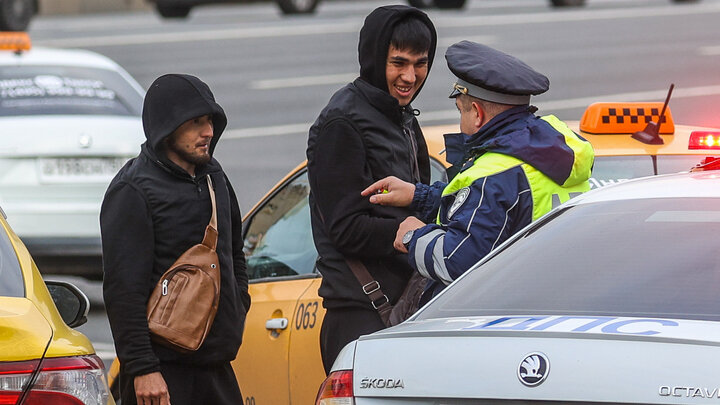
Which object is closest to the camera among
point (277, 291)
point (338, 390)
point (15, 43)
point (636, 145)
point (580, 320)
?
point (580, 320)

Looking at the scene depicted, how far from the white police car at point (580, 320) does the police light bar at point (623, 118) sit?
1331 millimetres

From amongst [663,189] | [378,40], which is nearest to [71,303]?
[378,40]

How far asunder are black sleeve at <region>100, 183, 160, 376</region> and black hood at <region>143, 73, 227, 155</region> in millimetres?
191

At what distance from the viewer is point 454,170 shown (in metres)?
4.64

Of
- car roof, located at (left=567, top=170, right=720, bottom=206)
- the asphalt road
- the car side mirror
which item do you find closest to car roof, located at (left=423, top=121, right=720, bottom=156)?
car roof, located at (left=567, top=170, right=720, bottom=206)

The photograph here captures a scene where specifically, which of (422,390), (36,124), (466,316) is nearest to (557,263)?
(466,316)

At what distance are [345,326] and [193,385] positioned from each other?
1.80 feet

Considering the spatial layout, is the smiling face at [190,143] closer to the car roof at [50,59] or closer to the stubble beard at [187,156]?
the stubble beard at [187,156]

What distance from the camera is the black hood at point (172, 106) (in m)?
4.29

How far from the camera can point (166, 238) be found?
4305 millimetres

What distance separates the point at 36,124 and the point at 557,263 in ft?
20.5

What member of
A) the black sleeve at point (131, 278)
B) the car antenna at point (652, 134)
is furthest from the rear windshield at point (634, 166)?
the black sleeve at point (131, 278)

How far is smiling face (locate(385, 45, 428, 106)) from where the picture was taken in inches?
184

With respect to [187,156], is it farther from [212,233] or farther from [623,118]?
[623,118]
